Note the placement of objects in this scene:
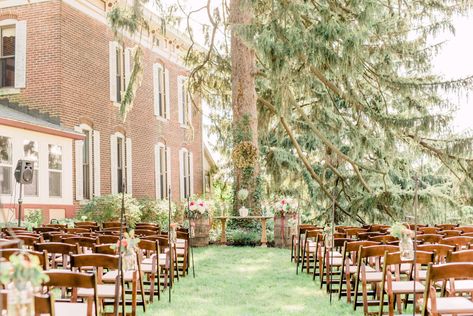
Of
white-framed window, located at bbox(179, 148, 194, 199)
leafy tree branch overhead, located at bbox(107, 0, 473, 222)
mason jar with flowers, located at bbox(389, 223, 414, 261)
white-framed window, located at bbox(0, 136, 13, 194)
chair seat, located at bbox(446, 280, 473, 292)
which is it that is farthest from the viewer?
white-framed window, located at bbox(179, 148, 194, 199)

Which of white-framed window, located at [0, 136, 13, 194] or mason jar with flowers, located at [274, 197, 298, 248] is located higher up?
white-framed window, located at [0, 136, 13, 194]

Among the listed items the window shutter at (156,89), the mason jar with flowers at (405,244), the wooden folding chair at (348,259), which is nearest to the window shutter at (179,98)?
the window shutter at (156,89)

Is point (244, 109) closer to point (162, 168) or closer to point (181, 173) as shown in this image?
point (162, 168)

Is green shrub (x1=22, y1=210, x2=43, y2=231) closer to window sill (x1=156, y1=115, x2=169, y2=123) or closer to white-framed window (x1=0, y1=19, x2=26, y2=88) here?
white-framed window (x1=0, y1=19, x2=26, y2=88)

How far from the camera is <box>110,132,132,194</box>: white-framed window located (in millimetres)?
19047

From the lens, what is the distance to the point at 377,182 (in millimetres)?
19359

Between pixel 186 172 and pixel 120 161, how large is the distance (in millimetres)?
5745

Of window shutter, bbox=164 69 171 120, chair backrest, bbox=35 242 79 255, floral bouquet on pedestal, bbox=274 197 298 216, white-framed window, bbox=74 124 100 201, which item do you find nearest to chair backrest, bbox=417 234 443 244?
chair backrest, bbox=35 242 79 255

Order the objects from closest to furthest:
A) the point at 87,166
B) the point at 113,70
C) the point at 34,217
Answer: the point at 34,217
the point at 87,166
the point at 113,70

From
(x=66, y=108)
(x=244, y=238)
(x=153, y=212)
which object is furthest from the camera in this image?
(x=153, y=212)

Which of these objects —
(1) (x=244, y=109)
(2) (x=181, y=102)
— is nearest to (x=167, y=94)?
(2) (x=181, y=102)

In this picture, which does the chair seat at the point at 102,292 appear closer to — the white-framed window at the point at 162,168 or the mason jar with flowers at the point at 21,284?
the mason jar with flowers at the point at 21,284

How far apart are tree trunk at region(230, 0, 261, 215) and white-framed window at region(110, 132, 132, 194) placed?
3939 millimetres

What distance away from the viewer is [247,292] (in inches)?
332
